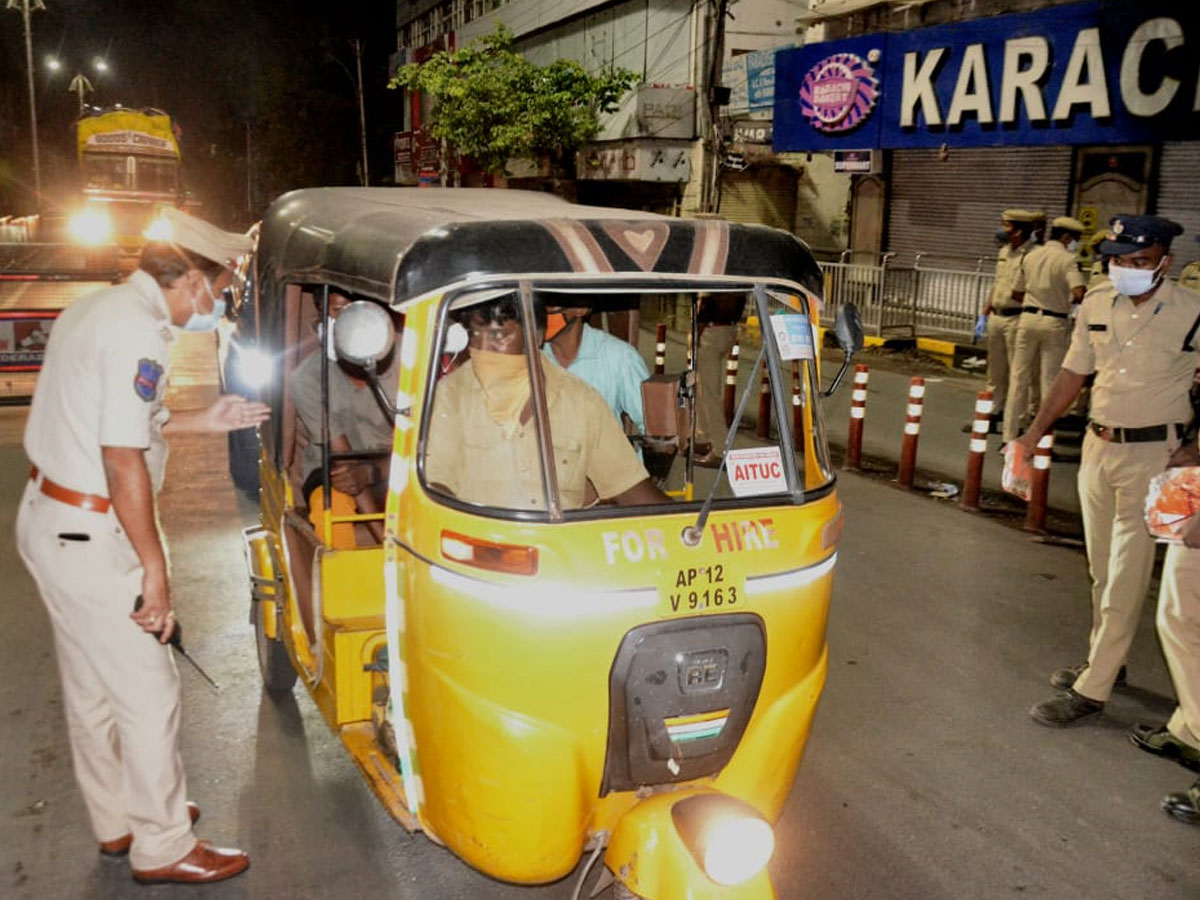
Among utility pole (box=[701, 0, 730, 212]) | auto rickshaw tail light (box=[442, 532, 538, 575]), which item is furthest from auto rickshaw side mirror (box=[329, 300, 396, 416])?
utility pole (box=[701, 0, 730, 212])

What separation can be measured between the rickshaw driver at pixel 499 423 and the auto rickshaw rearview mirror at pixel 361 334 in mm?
406

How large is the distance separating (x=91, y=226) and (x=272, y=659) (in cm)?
2771

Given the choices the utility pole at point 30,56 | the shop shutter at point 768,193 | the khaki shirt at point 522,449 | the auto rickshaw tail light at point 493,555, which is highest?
the utility pole at point 30,56

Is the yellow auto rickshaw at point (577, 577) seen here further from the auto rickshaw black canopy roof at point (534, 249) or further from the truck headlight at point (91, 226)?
the truck headlight at point (91, 226)

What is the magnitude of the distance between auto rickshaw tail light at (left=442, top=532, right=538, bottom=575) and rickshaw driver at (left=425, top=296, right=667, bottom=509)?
14.4 inches

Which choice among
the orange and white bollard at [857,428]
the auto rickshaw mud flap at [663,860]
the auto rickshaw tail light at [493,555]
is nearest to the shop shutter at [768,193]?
the orange and white bollard at [857,428]

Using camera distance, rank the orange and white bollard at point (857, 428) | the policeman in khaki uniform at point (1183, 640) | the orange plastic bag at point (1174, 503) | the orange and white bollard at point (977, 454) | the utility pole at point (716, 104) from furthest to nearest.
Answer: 1. the utility pole at point (716, 104)
2. the orange and white bollard at point (857, 428)
3. the orange and white bollard at point (977, 454)
4. the policeman in khaki uniform at point (1183, 640)
5. the orange plastic bag at point (1174, 503)

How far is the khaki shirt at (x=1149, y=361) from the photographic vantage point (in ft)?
17.2

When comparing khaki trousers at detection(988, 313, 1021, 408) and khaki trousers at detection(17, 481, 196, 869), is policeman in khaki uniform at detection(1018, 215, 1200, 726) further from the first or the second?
khaki trousers at detection(988, 313, 1021, 408)

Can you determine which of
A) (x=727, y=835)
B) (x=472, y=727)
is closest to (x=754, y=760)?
(x=727, y=835)

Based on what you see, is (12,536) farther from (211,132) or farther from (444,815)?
(211,132)

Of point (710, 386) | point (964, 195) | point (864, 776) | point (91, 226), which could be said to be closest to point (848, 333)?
point (864, 776)

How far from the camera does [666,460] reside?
15.6ft

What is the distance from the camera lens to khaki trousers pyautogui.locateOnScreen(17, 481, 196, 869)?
3689mm
